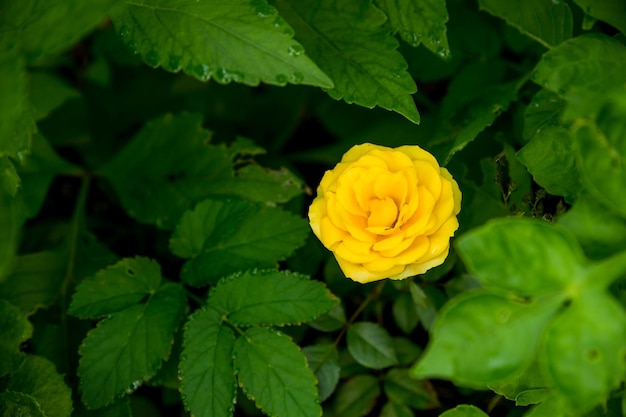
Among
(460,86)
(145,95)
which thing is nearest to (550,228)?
(460,86)

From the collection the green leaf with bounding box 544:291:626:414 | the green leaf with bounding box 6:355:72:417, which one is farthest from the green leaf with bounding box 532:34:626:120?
the green leaf with bounding box 6:355:72:417

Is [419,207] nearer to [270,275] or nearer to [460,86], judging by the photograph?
[270,275]

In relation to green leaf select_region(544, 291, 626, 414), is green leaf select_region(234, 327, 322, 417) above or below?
below

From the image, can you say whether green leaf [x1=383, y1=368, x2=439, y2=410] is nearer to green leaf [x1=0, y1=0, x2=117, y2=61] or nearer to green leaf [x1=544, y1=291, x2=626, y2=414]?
green leaf [x1=544, y1=291, x2=626, y2=414]

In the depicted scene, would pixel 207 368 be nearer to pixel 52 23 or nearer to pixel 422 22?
pixel 52 23

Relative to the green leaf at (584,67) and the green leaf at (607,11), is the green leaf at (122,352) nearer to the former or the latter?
the green leaf at (584,67)

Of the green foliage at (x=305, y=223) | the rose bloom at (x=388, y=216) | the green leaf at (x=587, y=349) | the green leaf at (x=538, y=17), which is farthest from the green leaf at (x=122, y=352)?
the green leaf at (x=538, y=17)
